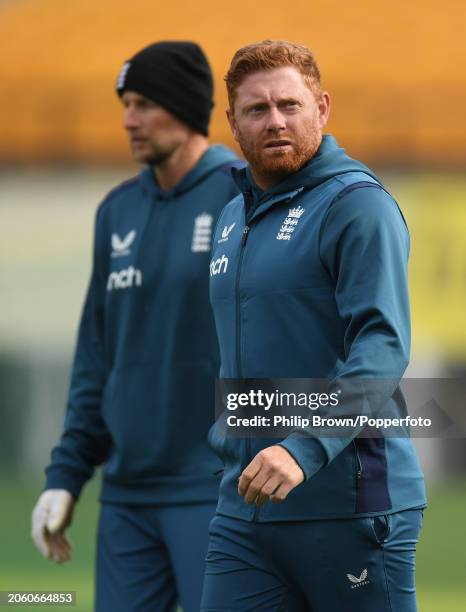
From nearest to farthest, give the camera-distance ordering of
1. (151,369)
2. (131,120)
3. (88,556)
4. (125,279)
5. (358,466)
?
(358,466) → (151,369) → (125,279) → (131,120) → (88,556)

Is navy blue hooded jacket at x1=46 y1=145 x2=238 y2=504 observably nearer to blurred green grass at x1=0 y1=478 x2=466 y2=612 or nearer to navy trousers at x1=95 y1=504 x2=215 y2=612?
navy trousers at x1=95 y1=504 x2=215 y2=612

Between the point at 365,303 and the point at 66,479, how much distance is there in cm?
216

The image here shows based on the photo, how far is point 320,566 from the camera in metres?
4.07

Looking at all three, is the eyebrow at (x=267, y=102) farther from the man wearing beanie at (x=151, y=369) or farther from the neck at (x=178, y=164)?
the neck at (x=178, y=164)

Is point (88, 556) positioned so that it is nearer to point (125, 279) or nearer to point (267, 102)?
point (125, 279)

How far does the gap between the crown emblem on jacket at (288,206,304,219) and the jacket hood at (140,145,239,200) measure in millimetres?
1524

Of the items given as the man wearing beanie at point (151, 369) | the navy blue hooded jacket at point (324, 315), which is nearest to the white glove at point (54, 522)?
the man wearing beanie at point (151, 369)

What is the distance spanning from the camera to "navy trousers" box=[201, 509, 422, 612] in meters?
4.04

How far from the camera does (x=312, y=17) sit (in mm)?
18969

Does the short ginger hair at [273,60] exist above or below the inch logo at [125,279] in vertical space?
above

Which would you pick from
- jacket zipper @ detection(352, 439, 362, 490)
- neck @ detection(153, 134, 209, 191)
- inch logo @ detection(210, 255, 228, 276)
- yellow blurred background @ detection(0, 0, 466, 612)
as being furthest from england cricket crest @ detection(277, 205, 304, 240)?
yellow blurred background @ detection(0, 0, 466, 612)

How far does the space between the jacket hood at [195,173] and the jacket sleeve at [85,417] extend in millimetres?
397

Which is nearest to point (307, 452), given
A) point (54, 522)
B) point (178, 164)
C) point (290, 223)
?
point (290, 223)

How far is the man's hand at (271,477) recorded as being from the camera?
3.67 meters
